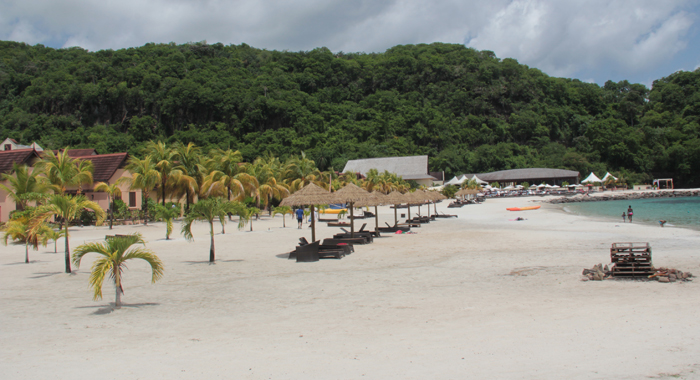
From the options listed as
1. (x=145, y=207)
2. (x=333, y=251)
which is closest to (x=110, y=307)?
(x=333, y=251)

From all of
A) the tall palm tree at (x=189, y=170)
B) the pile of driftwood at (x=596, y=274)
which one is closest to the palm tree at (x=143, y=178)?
the tall palm tree at (x=189, y=170)

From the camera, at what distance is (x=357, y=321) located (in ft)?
22.6

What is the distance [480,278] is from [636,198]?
58240 mm

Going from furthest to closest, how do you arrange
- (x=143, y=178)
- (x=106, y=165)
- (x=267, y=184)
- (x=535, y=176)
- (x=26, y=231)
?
(x=535, y=176), (x=267, y=184), (x=106, y=165), (x=143, y=178), (x=26, y=231)

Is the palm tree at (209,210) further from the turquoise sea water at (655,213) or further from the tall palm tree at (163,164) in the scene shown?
the turquoise sea water at (655,213)

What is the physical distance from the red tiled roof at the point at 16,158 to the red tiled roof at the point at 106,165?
2536 mm

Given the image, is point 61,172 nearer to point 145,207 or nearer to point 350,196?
point 145,207

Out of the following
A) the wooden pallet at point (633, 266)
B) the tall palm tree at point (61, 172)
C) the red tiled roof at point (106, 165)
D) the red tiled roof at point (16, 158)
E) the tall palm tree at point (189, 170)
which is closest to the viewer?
the wooden pallet at point (633, 266)

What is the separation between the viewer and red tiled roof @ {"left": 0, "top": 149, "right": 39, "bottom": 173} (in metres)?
26.5

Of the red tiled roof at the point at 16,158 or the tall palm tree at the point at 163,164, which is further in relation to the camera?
the tall palm tree at the point at 163,164

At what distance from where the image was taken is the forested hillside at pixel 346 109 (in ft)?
254

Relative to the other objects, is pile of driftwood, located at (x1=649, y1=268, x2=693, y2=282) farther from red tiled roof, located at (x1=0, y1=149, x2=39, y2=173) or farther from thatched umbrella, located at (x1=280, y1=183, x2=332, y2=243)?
red tiled roof, located at (x1=0, y1=149, x2=39, y2=173)

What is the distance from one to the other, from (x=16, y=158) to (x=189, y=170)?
9708 mm

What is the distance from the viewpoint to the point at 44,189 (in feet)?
73.2
